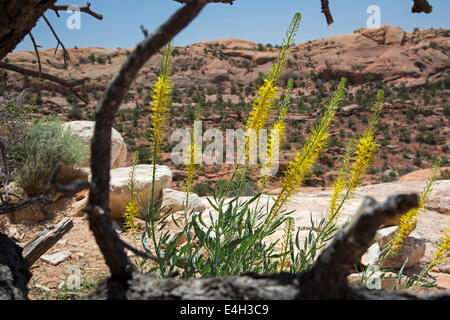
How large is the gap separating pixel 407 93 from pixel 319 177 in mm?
23212

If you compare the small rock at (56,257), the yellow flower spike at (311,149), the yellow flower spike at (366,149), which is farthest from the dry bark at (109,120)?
the small rock at (56,257)

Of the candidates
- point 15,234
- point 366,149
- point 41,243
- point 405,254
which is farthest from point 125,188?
point 405,254

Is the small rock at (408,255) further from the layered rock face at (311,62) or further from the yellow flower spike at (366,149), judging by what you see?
the layered rock face at (311,62)

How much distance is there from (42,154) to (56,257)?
120 inches

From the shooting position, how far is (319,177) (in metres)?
18.2

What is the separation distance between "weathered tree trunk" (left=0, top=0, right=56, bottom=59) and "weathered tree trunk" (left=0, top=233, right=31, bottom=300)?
916 millimetres

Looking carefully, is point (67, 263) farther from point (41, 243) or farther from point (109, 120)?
point (109, 120)

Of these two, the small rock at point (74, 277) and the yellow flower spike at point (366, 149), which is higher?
the yellow flower spike at point (366, 149)

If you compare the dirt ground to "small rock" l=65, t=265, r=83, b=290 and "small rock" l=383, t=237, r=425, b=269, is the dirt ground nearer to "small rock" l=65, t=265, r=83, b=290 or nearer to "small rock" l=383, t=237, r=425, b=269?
"small rock" l=65, t=265, r=83, b=290

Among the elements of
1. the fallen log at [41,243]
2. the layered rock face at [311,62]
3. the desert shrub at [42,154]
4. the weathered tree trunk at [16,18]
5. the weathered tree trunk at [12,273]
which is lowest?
the fallen log at [41,243]

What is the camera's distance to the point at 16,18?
4.23 ft

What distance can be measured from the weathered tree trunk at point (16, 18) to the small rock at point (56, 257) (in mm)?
2537

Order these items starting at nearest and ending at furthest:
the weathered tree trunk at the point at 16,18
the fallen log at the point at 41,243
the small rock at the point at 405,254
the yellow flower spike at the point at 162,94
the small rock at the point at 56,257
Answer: the weathered tree trunk at the point at 16,18 < the yellow flower spike at the point at 162,94 < the fallen log at the point at 41,243 < the small rock at the point at 56,257 < the small rock at the point at 405,254

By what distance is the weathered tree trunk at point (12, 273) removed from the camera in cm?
106
